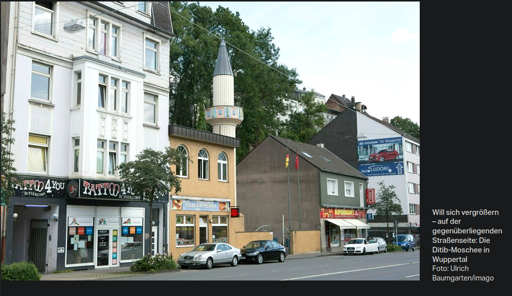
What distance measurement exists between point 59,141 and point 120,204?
4.90 m

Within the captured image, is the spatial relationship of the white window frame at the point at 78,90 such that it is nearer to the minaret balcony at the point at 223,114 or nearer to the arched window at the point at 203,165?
the arched window at the point at 203,165

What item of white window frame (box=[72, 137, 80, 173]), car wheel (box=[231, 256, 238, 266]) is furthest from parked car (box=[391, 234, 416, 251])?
white window frame (box=[72, 137, 80, 173])

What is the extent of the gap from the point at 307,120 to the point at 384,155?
12041 millimetres

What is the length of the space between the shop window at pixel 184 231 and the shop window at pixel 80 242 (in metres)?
6.78

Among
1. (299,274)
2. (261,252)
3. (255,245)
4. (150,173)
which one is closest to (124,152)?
(150,173)

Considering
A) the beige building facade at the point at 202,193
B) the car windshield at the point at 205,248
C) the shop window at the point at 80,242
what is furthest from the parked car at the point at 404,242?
the shop window at the point at 80,242

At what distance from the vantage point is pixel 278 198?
160 ft

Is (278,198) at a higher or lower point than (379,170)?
lower

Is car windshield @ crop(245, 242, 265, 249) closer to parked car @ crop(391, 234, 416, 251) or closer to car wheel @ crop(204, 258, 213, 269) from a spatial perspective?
car wheel @ crop(204, 258, 213, 269)

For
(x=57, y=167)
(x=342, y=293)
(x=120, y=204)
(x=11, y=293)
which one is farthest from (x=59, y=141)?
(x=342, y=293)

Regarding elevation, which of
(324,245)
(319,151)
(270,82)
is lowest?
(324,245)

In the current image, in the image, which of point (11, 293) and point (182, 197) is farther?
point (182, 197)
